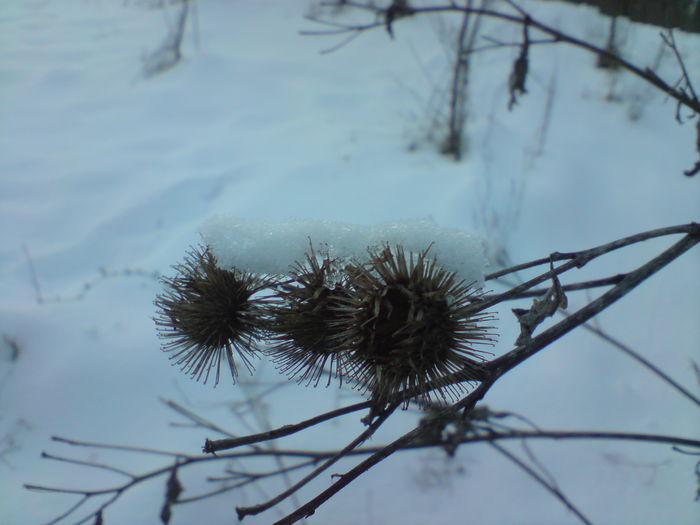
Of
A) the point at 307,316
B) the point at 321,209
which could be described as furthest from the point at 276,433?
the point at 321,209

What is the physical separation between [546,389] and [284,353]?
1302mm

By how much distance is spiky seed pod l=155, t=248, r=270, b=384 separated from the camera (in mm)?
696

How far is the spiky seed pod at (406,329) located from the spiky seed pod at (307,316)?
2.0 inches

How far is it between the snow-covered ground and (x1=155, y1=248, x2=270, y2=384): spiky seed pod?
292mm

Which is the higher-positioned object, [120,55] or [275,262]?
[120,55]

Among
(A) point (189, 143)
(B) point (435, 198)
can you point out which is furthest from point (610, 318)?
(A) point (189, 143)

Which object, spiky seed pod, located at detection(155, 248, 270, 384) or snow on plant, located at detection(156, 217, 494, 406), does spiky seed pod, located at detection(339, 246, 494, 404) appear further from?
spiky seed pod, located at detection(155, 248, 270, 384)

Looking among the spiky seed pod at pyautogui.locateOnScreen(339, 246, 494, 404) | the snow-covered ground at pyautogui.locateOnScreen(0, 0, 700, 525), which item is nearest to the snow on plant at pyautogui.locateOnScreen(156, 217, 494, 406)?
the spiky seed pod at pyautogui.locateOnScreen(339, 246, 494, 404)

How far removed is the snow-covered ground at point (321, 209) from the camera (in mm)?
1479

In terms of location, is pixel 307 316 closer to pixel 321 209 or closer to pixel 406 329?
pixel 406 329

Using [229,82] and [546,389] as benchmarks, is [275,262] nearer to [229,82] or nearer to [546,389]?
[546,389]

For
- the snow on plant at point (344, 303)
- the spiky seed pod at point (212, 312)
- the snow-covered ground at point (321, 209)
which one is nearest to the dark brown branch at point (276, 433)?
the snow on plant at point (344, 303)

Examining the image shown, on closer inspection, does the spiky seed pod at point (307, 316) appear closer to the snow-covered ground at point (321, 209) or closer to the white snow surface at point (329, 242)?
the white snow surface at point (329, 242)

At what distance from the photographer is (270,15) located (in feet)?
14.5
